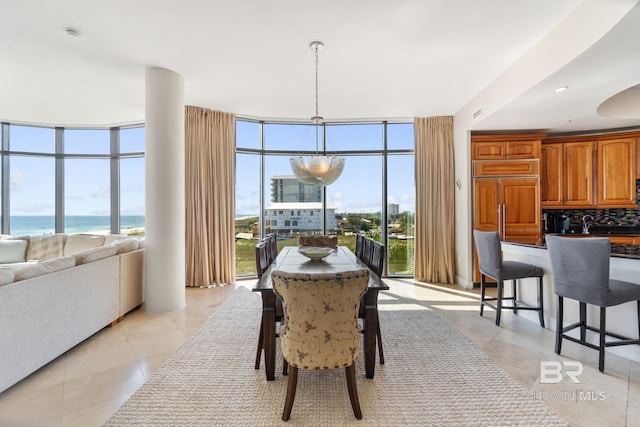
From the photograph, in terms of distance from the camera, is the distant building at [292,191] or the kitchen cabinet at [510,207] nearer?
the kitchen cabinet at [510,207]

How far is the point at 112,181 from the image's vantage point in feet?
18.2

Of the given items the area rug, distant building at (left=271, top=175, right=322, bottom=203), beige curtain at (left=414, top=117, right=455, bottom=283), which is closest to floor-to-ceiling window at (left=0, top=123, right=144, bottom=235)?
distant building at (left=271, top=175, right=322, bottom=203)

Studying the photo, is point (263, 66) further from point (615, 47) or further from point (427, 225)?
point (427, 225)

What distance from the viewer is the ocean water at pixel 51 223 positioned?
216 inches

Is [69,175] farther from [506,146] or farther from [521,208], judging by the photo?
[521,208]

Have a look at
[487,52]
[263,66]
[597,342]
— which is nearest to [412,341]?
[597,342]

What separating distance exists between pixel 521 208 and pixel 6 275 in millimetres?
5872

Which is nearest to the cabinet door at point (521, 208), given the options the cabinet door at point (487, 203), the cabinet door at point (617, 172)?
the cabinet door at point (487, 203)

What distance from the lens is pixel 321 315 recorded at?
5.40ft

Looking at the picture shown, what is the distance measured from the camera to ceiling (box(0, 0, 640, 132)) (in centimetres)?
238

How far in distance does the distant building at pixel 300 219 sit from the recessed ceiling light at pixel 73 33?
3492mm

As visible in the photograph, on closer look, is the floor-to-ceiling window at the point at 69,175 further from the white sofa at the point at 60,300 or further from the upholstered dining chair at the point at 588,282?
the upholstered dining chair at the point at 588,282

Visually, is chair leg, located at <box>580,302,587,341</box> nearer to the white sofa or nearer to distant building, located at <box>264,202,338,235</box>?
distant building, located at <box>264,202,338,235</box>

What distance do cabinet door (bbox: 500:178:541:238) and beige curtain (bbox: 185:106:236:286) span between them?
4385 millimetres
